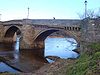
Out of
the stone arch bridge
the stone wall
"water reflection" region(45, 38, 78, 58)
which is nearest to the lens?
the stone wall

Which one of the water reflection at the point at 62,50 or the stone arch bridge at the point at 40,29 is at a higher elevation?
the stone arch bridge at the point at 40,29

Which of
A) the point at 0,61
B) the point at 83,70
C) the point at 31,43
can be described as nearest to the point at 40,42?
the point at 31,43

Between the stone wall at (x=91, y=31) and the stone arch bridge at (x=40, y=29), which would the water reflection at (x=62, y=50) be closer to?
the stone arch bridge at (x=40, y=29)

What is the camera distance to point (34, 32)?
50.5 meters

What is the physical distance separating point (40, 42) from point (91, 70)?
138 feet

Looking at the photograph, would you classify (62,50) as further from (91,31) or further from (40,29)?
(91,31)

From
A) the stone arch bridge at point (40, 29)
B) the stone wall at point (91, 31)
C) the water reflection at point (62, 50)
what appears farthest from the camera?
the water reflection at point (62, 50)

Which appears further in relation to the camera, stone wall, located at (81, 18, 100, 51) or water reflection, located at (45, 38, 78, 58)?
water reflection, located at (45, 38, 78, 58)

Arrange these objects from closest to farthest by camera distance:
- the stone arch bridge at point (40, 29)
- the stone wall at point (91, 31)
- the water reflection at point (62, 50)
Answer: the stone wall at point (91, 31)
the stone arch bridge at point (40, 29)
the water reflection at point (62, 50)

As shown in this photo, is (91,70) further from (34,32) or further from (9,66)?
(34,32)

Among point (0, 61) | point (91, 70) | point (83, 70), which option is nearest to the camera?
point (91, 70)

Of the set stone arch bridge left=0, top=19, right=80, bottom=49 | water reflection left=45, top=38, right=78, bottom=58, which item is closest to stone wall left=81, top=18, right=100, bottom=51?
stone arch bridge left=0, top=19, right=80, bottom=49

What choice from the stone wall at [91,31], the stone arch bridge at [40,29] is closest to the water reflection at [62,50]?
the stone arch bridge at [40,29]

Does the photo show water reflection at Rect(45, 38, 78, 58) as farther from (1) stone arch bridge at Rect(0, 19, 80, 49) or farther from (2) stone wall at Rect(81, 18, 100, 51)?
(2) stone wall at Rect(81, 18, 100, 51)
